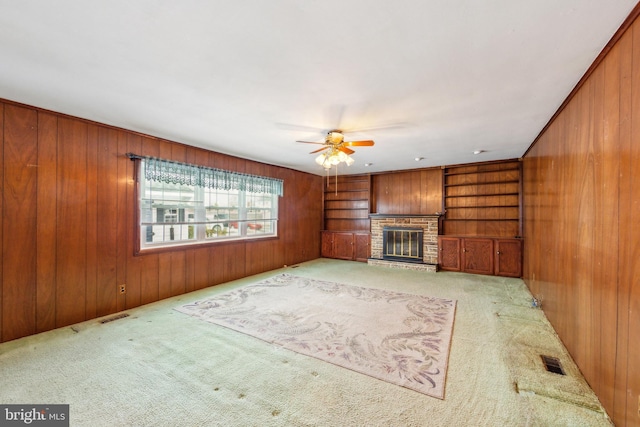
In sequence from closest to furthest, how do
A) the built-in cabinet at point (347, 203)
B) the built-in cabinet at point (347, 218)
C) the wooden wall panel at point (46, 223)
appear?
the wooden wall panel at point (46, 223) < the built-in cabinet at point (347, 218) < the built-in cabinet at point (347, 203)

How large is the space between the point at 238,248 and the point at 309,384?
3489 mm

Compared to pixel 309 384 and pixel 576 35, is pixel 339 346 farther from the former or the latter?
pixel 576 35

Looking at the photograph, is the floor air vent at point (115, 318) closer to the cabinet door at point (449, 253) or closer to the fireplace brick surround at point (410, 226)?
the fireplace brick surround at point (410, 226)

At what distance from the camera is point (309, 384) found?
6.40ft

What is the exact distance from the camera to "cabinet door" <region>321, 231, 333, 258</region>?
7301 mm

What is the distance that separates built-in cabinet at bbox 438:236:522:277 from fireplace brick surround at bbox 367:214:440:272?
0.18 m

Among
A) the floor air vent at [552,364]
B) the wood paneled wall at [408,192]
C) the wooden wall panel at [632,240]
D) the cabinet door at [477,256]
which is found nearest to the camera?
the wooden wall panel at [632,240]

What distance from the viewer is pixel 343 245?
7129 mm

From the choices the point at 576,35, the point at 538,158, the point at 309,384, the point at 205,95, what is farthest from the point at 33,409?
the point at 538,158

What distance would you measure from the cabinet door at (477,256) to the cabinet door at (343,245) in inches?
106

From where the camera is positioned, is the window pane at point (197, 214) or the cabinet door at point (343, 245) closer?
the window pane at point (197, 214)

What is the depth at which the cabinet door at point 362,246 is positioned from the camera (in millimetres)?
6785

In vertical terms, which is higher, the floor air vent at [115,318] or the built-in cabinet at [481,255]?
the built-in cabinet at [481,255]

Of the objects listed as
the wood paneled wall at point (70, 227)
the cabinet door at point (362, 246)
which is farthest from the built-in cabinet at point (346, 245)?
the wood paneled wall at point (70, 227)
